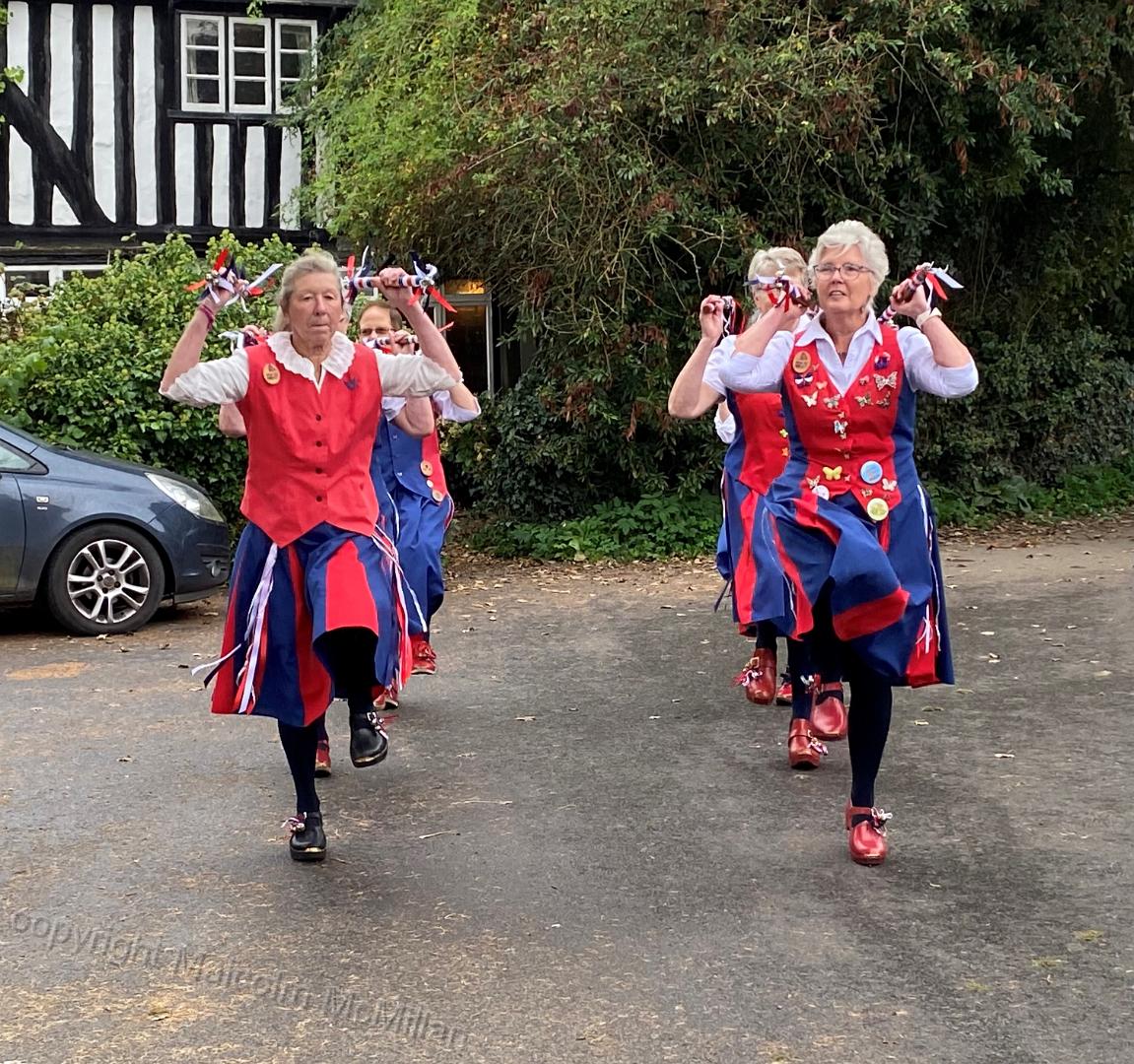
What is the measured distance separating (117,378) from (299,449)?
7246 mm

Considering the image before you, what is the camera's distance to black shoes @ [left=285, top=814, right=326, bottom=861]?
5500 mm

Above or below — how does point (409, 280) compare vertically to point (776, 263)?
below

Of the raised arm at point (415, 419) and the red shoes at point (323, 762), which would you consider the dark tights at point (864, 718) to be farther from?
the red shoes at point (323, 762)

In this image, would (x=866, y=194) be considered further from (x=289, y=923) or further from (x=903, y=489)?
(x=289, y=923)

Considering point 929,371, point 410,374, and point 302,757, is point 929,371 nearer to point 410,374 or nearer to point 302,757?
point 410,374

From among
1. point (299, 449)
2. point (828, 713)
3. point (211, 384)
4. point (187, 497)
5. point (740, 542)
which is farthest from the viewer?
point (187, 497)

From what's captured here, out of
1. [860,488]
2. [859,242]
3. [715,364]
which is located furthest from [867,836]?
[715,364]

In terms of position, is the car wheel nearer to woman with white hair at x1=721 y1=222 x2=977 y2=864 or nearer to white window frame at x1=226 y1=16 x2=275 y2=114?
woman with white hair at x1=721 y1=222 x2=977 y2=864

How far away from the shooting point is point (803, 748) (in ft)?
22.0

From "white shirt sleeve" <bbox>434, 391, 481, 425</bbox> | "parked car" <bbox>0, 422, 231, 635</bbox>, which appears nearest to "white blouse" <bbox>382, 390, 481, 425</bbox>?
"white shirt sleeve" <bbox>434, 391, 481, 425</bbox>

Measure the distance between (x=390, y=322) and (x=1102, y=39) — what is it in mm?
8936

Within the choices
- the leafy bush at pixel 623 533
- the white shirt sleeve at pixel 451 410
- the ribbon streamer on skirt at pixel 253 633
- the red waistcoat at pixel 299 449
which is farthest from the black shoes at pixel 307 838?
the leafy bush at pixel 623 533

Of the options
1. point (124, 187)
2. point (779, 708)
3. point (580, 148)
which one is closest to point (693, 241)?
point (580, 148)

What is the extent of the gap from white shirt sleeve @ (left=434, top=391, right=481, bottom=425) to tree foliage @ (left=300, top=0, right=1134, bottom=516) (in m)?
6.31
